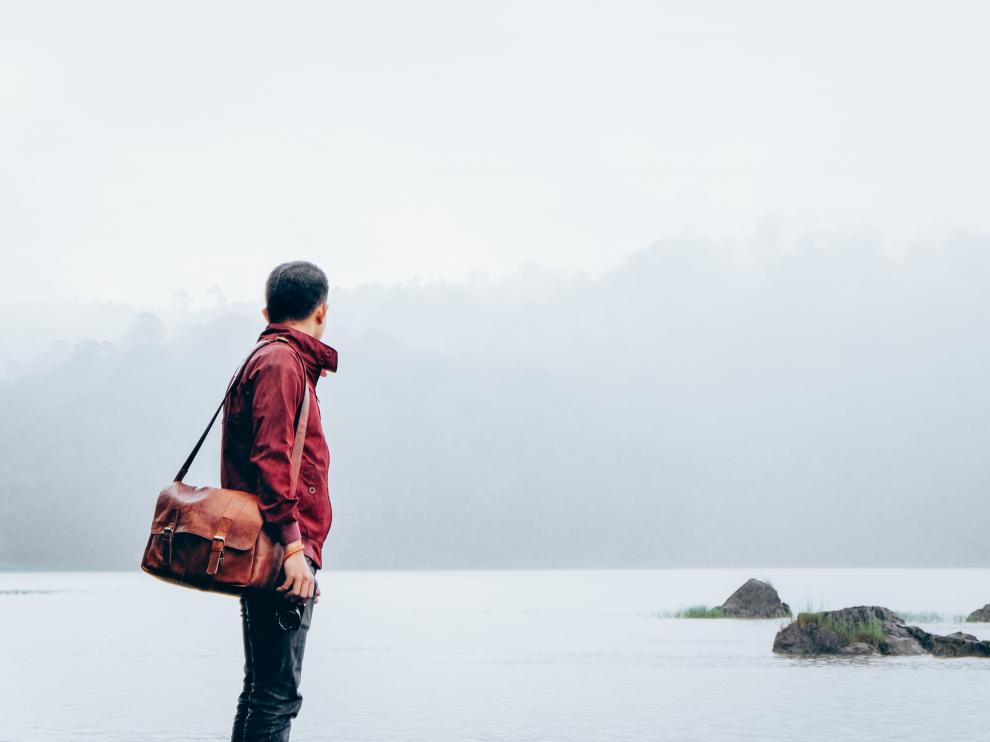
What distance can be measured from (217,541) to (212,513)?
0.42 feet

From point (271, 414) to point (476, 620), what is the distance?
5608 centimetres

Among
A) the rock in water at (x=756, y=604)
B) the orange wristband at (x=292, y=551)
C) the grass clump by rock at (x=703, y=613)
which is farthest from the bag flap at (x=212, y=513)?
the grass clump by rock at (x=703, y=613)

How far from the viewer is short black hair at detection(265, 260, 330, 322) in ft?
20.2

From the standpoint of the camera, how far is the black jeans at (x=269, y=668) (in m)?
5.76

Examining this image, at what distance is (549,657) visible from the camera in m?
32.2

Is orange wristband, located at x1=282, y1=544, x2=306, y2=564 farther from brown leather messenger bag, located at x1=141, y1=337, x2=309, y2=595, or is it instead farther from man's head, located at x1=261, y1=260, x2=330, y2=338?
man's head, located at x1=261, y1=260, x2=330, y2=338

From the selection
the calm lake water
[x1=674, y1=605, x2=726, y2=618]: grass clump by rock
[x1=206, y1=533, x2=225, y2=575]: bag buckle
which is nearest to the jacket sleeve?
[x1=206, y1=533, x2=225, y2=575]: bag buckle

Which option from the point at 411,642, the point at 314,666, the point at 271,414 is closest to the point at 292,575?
the point at 271,414

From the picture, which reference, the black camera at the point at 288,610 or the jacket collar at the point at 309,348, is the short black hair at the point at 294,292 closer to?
the jacket collar at the point at 309,348

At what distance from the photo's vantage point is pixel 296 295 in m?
6.16

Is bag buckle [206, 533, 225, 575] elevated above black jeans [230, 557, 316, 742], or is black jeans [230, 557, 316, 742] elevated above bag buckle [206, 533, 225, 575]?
bag buckle [206, 533, 225, 575]

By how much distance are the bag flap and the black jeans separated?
300 millimetres

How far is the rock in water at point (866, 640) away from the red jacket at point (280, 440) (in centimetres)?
2542

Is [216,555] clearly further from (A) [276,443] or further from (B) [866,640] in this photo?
(B) [866,640]
